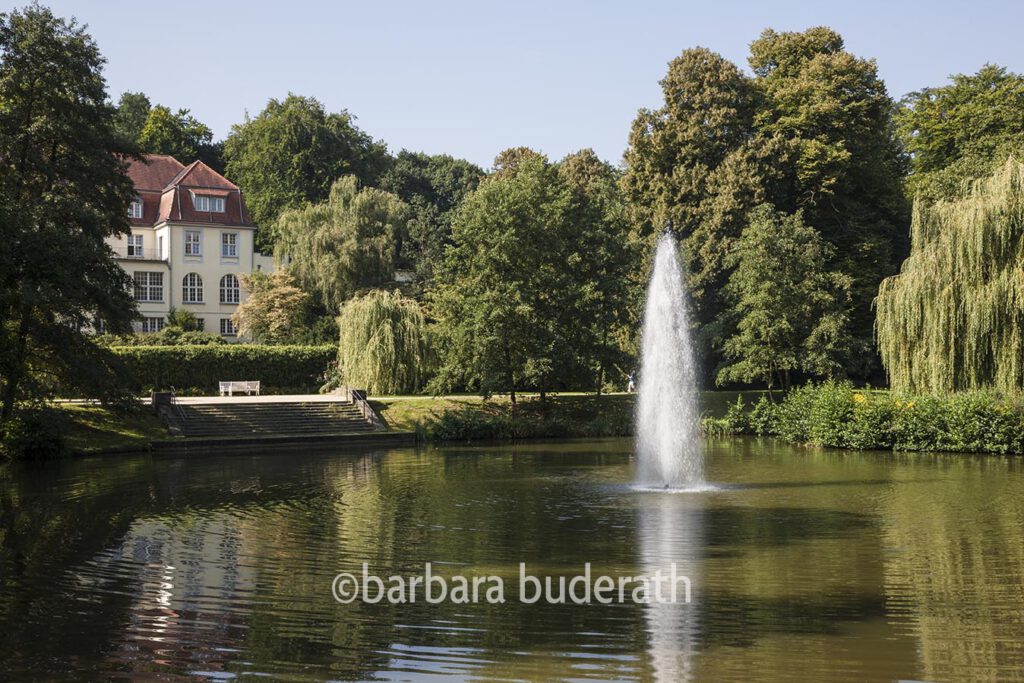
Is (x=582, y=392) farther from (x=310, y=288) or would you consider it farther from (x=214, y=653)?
(x=214, y=653)

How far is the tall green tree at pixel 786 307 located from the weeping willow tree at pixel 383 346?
1415cm

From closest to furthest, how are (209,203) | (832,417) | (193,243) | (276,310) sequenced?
(832,417)
(276,310)
(193,243)
(209,203)

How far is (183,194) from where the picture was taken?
217 feet

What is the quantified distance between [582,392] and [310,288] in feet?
57.7

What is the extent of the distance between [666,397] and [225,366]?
28702 mm

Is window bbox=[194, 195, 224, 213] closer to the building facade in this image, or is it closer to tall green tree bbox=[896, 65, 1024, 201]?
the building facade

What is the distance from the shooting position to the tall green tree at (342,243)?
56.3 m

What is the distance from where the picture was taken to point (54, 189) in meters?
32.4

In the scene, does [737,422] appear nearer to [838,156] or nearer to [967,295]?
[967,295]

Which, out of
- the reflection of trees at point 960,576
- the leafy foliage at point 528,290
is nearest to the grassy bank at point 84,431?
the leafy foliage at point 528,290

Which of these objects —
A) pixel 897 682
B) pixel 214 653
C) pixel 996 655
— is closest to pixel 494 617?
pixel 214 653

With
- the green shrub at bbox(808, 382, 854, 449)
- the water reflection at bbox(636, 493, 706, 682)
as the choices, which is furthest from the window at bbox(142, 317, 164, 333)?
the water reflection at bbox(636, 493, 706, 682)

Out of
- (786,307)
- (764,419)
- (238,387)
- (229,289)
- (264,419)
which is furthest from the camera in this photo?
(229,289)

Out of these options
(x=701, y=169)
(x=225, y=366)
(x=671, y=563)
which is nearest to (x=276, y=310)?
(x=225, y=366)
